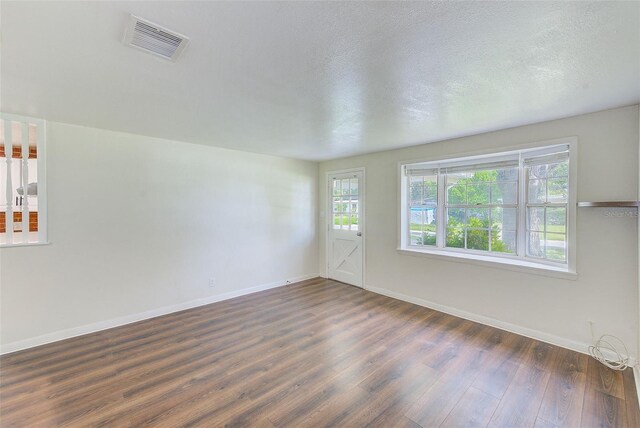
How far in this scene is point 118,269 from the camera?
3354mm

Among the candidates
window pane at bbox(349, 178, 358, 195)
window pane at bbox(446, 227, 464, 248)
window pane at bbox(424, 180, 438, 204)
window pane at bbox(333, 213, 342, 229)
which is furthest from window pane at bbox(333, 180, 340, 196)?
window pane at bbox(446, 227, 464, 248)

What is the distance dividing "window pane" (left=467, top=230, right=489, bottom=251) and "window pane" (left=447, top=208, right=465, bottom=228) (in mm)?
169

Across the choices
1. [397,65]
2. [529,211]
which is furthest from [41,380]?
[529,211]

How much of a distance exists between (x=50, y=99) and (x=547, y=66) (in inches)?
149

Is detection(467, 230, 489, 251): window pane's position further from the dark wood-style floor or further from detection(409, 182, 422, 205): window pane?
the dark wood-style floor

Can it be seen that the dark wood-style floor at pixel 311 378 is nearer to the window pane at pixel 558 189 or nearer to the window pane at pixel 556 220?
the window pane at pixel 556 220

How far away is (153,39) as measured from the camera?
1.50 metres

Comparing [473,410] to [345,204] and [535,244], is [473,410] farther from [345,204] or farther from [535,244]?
[345,204]

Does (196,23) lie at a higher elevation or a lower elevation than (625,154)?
higher

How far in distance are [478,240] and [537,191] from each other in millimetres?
880

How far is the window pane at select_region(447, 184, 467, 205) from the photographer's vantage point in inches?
148

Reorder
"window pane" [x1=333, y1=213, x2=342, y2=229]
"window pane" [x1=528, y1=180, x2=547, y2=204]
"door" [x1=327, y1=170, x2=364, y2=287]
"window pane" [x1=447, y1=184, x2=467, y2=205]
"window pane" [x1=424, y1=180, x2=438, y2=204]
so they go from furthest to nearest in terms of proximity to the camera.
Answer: "window pane" [x1=333, y1=213, x2=342, y2=229] → "door" [x1=327, y1=170, x2=364, y2=287] → "window pane" [x1=424, y1=180, x2=438, y2=204] → "window pane" [x1=447, y1=184, x2=467, y2=205] → "window pane" [x1=528, y1=180, x2=547, y2=204]

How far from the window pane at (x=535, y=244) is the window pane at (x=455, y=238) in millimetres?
758

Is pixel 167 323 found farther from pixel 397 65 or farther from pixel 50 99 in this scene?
pixel 397 65
